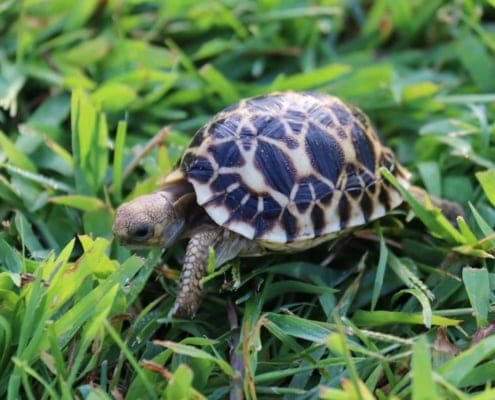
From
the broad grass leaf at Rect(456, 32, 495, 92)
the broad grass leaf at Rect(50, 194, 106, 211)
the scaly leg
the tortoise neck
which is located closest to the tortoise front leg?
the scaly leg

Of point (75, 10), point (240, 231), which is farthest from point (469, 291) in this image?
point (75, 10)

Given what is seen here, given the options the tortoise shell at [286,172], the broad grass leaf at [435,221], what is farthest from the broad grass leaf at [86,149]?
the broad grass leaf at [435,221]

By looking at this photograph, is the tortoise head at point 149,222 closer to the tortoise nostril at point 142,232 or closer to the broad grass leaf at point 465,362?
the tortoise nostril at point 142,232

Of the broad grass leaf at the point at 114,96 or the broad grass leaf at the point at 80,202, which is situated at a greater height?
the broad grass leaf at the point at 114,96

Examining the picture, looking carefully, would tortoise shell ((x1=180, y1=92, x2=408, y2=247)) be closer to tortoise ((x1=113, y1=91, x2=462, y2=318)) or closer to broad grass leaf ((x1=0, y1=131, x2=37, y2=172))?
tortoise ((x1=113, y1=91, x2=462, y2=318))

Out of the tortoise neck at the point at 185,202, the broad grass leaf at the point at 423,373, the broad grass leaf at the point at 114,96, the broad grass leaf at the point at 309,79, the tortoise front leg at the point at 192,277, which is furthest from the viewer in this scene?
the broad grass leaf at the point at 309,79

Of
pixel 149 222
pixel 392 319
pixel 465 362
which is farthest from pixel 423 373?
pixel 149 222

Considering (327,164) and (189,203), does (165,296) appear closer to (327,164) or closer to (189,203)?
(189,203)
